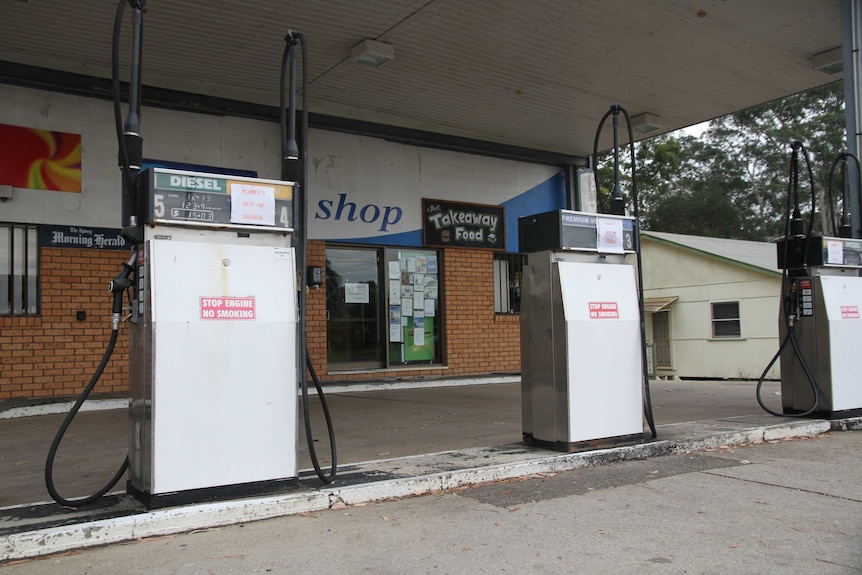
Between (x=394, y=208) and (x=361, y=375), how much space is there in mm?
3179

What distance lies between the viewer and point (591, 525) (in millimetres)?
4547

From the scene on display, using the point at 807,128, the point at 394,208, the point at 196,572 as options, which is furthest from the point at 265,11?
the point at 807,128

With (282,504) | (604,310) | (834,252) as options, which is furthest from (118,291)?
(834,252)

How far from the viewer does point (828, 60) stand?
11.0 metres

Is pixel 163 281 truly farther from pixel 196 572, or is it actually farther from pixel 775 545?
pixel 775 545

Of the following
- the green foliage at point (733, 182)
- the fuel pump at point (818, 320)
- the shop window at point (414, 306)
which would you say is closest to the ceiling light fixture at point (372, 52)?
the shop window at point (414, 306)

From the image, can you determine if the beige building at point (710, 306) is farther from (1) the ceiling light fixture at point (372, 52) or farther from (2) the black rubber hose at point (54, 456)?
(2) the black rubber hose at point (54, 456)

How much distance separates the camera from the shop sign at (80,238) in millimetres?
9703

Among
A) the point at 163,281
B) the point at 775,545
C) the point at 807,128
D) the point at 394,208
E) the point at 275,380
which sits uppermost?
the point at 807,128

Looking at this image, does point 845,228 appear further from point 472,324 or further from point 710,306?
point 710,306

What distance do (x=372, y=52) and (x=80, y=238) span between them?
4968 mm

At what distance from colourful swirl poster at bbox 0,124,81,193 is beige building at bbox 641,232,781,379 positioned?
1876 centimetres

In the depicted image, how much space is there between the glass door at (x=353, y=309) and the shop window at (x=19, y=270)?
4549mm

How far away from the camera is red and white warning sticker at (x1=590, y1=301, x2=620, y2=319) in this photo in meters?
6.39
